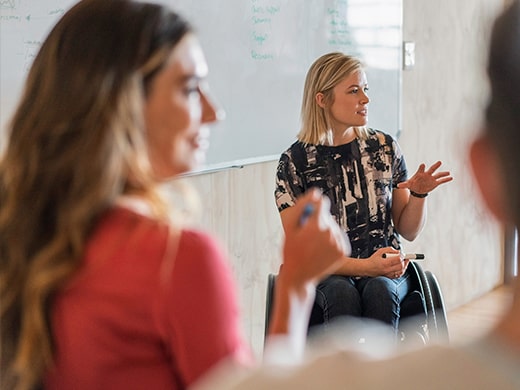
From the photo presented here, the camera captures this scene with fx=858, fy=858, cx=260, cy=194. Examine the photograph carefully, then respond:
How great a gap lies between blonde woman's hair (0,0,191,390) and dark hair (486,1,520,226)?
669 millimetres

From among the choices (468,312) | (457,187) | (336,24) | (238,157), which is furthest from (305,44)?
(468,312)

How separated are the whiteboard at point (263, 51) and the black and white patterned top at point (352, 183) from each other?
36cm

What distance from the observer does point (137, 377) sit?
1157mm

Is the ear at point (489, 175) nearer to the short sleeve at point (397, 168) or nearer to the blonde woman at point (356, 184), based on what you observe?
the blonde woman at point (356, 184)

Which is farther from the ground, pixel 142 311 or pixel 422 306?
pixel 142 311

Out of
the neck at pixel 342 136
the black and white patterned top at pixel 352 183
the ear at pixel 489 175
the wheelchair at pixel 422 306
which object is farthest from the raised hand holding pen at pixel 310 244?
the neck at pixel 342 136

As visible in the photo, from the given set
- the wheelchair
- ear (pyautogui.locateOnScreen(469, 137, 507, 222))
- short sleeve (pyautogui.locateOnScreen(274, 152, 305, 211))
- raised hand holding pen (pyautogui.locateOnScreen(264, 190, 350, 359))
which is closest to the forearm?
raised hand holding pen (pyautogui.locateOnScreen(264, 190, 350, 359))

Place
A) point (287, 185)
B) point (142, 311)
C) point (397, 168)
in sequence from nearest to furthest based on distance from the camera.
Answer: point (142, 311)
point (287, 185)
point (397, 168)

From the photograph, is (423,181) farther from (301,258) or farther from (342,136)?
(301,258)

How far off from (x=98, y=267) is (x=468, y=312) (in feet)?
12.3

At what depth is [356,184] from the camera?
9.16 ft

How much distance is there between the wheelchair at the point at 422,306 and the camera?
8.23 feet

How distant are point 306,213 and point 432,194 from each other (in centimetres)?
319

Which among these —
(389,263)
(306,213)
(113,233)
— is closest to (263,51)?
(389,263)
